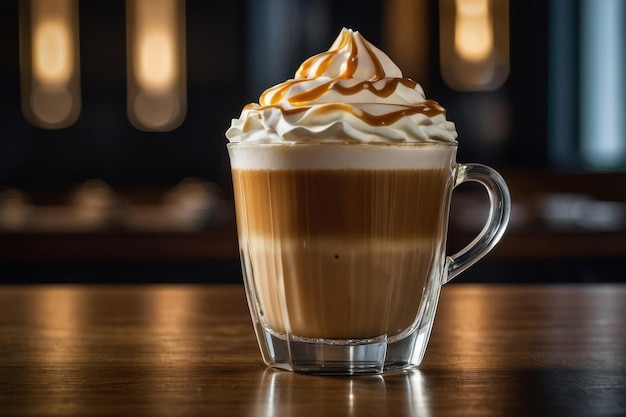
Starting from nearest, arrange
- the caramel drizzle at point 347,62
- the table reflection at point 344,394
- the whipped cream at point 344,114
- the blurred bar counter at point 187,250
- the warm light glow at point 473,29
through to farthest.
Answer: the table reflection at point 344,394
the whipped cream at point 344,114
the caramel drizzle at point 347,62
the blurred bar counter at point 187,250
the warm light glow at point 473,29

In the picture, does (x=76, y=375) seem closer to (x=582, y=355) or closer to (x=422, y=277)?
(x=422, y=277)

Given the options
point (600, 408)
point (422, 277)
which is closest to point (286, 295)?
point (422, 277)

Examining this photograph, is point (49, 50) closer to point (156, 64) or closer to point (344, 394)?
point (156, 64)

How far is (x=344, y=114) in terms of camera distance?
25.9 inches

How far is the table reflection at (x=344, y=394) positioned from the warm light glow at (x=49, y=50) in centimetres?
560

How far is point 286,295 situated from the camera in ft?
2.29

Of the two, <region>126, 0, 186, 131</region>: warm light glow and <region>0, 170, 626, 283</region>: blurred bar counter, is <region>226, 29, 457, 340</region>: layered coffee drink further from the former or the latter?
<region>126, 0, 186, 131</region>: warm light glow

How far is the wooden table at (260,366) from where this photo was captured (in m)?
0.57

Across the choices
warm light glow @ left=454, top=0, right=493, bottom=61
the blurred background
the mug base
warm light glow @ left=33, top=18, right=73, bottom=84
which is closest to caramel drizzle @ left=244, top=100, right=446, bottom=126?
the mug base

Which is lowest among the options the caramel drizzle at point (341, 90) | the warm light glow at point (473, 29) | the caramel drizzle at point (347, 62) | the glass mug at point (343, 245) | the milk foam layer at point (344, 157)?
the glass mug at point (343, 245)

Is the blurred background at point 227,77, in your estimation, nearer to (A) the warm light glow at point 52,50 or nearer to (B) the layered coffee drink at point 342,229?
(A) the warm light glow at point 52,50

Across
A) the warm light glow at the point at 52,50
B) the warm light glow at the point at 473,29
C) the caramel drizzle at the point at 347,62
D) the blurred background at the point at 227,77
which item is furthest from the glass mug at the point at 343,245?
the warm light glow at the point at 52,50

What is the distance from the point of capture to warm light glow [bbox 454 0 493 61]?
19.4ft

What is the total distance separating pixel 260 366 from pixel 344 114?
20 centimetres
